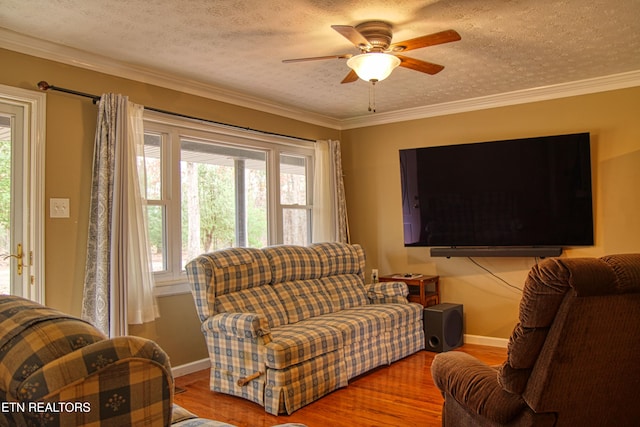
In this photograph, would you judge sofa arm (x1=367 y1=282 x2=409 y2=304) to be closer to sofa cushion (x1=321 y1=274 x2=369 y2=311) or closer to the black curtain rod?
sofa cushion (x1=321 y1=274 x2=369 y2=311)

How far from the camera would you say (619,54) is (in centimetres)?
378

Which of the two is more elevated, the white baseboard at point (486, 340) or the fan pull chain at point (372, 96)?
the fan pull chain at point (372, 96)

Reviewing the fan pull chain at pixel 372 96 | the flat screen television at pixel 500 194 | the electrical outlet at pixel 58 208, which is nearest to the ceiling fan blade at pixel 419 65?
the fan pull chain at pixel 372 96

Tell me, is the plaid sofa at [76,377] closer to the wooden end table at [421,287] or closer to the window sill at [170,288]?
the window sill at [170,288]

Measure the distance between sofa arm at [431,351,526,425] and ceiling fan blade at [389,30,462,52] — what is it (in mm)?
1646

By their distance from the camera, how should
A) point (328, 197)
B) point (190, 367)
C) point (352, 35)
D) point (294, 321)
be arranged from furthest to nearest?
1. point (328, 197)
2. point (190, 367)
3. point (294, 321)
4. point (352, 35)

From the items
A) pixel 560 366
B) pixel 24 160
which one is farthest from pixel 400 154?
pixel 560 366

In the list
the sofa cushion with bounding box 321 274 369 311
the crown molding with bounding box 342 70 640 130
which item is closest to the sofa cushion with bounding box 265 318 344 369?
the sofa cushion with bounding box 321 274 369 311

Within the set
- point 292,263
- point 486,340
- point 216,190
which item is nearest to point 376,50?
point 292,263

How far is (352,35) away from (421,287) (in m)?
2.92

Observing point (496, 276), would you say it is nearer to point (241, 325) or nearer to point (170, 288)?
point (241, 325)

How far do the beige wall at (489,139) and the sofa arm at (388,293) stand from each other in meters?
0.70

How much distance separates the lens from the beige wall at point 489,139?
4.39 meters

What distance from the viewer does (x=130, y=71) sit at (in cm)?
384
